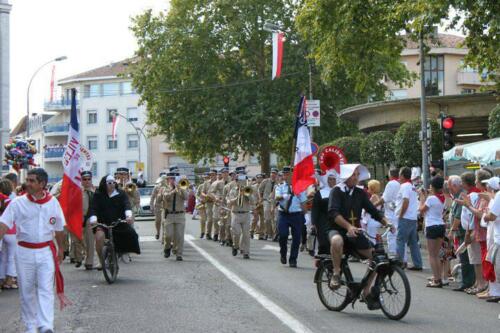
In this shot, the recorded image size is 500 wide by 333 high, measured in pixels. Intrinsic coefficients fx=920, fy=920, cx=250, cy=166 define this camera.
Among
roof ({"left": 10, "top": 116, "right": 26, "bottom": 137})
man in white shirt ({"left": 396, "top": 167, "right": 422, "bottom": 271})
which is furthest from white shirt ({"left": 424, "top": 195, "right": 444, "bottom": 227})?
roof ({"left": 10, "top": 116, "right": 26, "bottom": 137})

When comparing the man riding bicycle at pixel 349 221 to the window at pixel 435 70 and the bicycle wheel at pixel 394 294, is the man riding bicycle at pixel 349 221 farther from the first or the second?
the window at pixel 435 70

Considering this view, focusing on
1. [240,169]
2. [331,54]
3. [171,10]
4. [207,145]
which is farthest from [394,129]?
[240,169]

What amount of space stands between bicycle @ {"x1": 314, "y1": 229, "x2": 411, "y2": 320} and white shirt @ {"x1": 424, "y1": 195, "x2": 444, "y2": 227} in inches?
136

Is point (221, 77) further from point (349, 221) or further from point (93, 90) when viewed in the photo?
point (93, 90)

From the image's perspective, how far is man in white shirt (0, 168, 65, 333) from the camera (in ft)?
29.6

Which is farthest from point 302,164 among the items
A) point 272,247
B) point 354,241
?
point 272,247

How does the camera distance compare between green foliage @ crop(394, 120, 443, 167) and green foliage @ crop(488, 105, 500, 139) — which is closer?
green foliage @ crop(488, 105, 500, 139)

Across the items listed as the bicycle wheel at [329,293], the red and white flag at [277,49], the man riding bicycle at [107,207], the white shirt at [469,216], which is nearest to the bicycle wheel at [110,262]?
the man riding bicycle at [107,207]

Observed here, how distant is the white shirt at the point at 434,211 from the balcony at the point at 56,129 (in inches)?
3600

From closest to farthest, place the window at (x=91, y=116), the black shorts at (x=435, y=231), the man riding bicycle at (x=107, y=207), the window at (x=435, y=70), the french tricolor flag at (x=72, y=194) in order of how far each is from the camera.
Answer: the french tricolor flag at (x=72, y=194), the black shorts at (x=435, y=231), the man riding bicycle at (x=107, y=207), the window at (x=435, y=70), the window at (x=91, y=116)

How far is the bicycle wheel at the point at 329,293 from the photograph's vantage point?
1125 centimetres

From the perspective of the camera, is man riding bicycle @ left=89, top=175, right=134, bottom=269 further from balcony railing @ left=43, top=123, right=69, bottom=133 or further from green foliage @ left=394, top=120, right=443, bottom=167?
balcony railing @ left=43, top=123, right=69, bottom=133

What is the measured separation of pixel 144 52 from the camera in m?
51.2

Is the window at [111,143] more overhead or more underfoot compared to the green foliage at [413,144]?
more overhead
